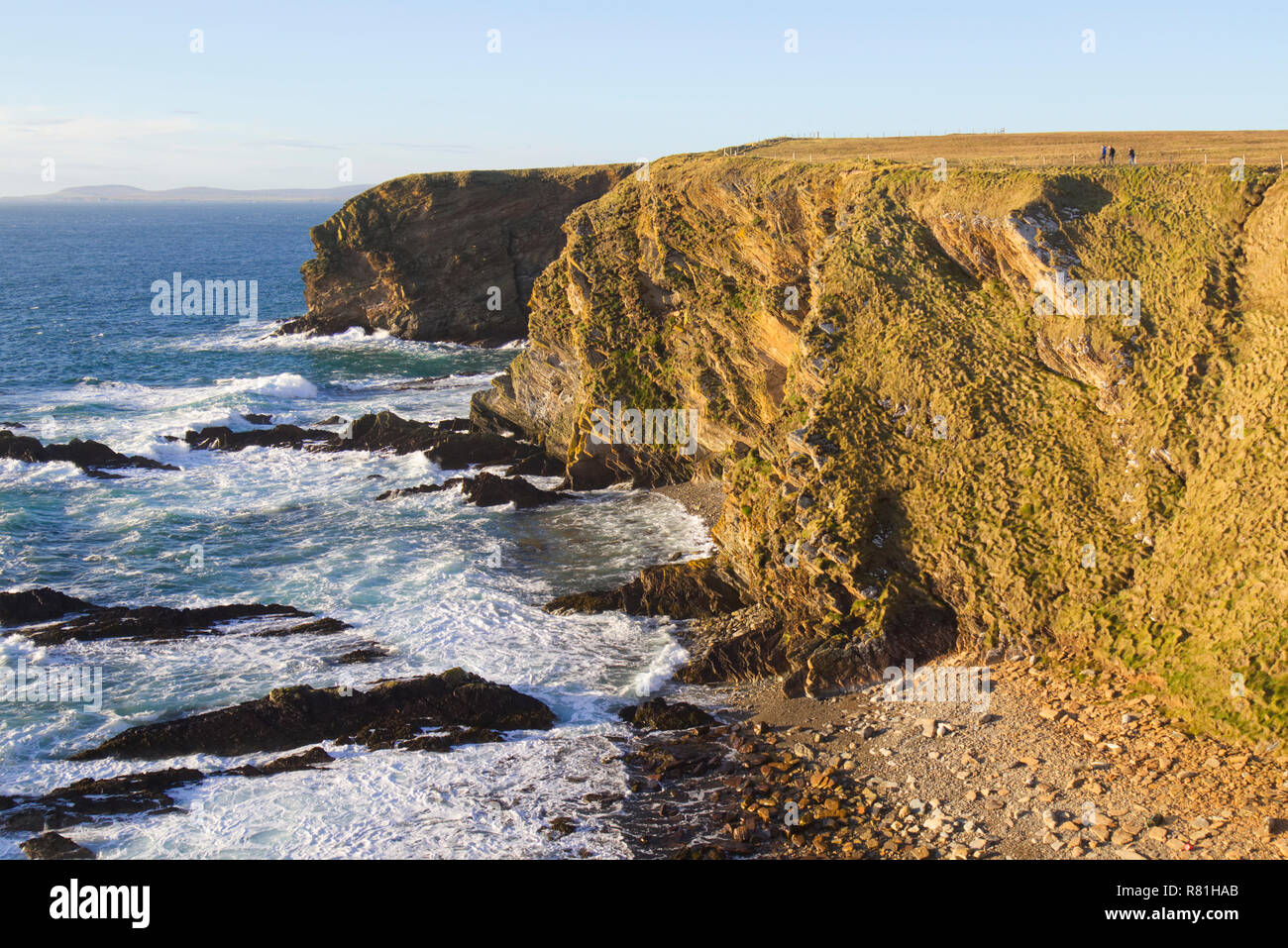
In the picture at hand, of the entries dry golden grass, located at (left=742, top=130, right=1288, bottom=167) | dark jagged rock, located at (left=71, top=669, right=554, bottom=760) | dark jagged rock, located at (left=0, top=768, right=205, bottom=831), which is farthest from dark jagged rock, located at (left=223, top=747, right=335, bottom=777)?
dry golden grass, located at (left=742, top=130, right=1288, bottom=167)

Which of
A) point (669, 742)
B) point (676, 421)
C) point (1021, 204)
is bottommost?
point (669, 742)

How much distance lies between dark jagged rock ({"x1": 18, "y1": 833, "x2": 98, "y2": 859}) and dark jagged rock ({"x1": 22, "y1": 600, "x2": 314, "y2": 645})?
1028 cm

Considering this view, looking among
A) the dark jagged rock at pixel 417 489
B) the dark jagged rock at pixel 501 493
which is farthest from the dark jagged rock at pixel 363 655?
the dark jagged rock at pixel 417 489

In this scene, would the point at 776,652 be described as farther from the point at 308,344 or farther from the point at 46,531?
the point at 308,344

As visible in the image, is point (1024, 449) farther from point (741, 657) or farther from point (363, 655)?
point (363, 655)

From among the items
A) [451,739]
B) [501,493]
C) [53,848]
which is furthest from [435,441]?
[53,848]

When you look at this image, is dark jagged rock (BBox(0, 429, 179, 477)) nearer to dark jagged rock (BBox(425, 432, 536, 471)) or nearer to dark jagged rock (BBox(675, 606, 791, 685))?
dark jagged rock (BBox(425, 432, 536, 471))

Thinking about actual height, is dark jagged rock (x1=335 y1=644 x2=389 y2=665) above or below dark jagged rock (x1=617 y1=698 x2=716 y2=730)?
above

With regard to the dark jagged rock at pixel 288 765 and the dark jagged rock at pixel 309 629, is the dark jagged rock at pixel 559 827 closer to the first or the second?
the dark jagged rock at pixel 288 765

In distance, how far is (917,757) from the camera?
22422 mm

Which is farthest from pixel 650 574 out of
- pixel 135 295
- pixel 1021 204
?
pixel 135 295

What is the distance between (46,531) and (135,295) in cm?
7959

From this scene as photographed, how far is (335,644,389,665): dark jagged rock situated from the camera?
28453 millimetres

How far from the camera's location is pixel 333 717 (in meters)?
25.0
